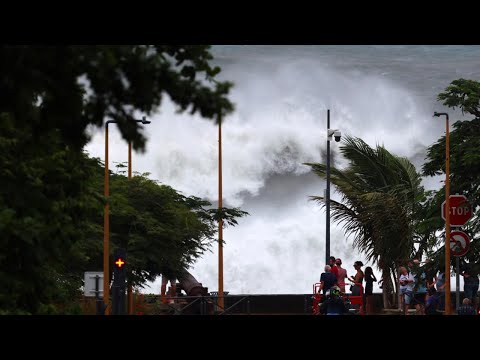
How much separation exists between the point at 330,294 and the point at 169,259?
20.6 m

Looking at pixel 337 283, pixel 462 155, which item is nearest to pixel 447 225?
pixel 462 155

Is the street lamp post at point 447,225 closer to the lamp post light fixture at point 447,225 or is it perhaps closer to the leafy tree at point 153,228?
the lamp post light fixture at point 447,225

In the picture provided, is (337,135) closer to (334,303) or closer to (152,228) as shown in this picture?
(152,228)

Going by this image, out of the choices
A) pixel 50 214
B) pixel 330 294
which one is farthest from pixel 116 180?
pixel 50 214

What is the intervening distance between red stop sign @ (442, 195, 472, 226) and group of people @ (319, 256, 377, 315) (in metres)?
4.32

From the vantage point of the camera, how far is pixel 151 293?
137ft

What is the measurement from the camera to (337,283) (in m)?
29.7

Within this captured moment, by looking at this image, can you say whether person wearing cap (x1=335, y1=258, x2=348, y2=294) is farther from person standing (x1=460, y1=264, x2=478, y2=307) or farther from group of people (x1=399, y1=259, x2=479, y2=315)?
person standing (x1=460, y1=264, x2=478, y2=307)

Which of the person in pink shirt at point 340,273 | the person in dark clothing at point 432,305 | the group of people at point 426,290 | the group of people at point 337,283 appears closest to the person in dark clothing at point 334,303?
the group of people at point 337,283

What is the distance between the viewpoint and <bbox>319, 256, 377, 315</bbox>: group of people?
24270 millimetres

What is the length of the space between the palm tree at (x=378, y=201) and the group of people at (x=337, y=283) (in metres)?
14.3
